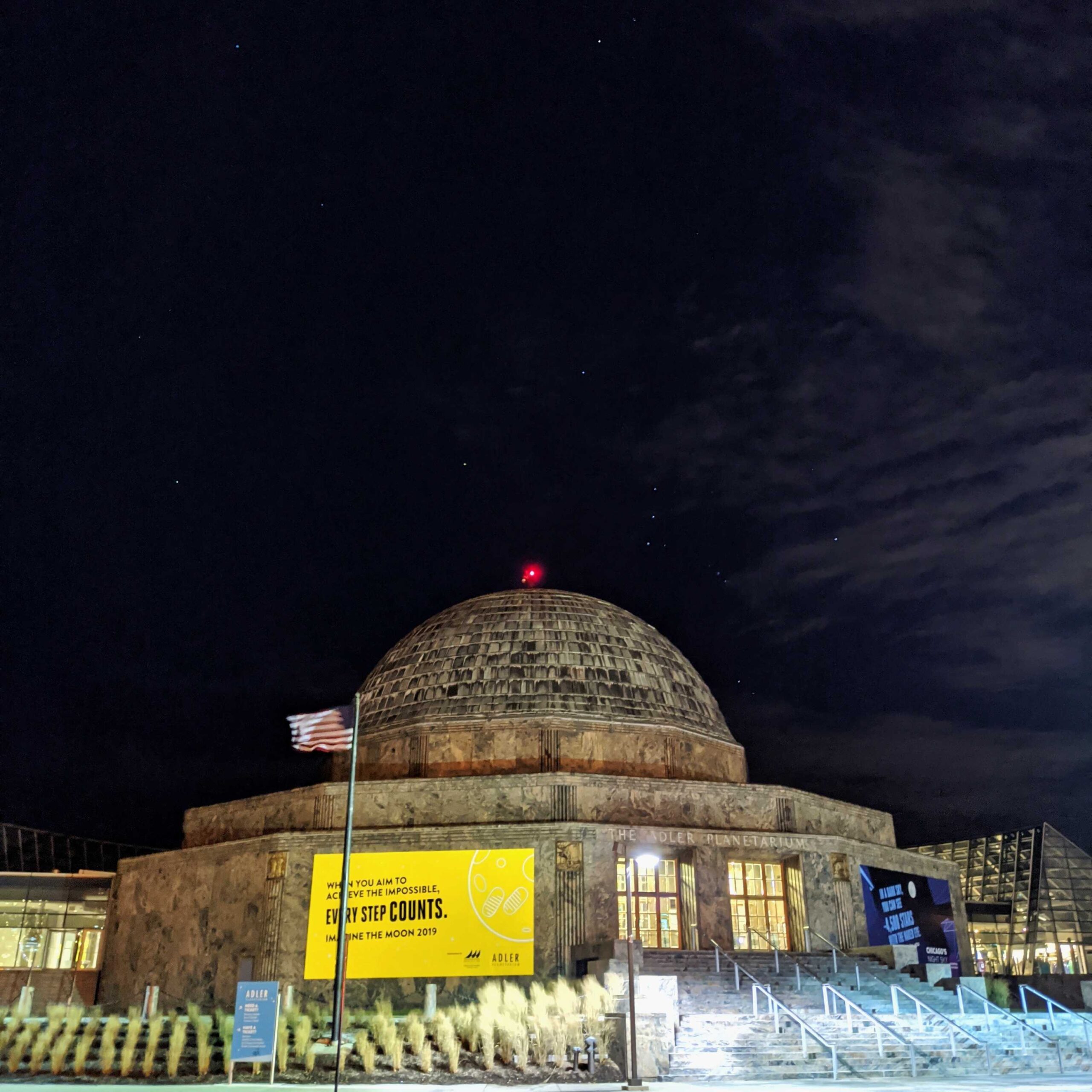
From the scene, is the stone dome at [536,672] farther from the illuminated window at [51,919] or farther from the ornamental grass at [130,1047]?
the ornamental grass at [130,1047]

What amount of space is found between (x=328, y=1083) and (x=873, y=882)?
13.5 meters

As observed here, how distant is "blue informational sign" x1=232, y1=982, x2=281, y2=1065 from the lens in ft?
36.5

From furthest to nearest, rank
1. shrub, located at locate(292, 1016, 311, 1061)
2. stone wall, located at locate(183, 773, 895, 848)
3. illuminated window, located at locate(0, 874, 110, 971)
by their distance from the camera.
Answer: illuminated window, located at locate(0, 874, 110, 971) < stone wall, located at locate(183, 773, 895, 848) < shrub, located at locate(292, 1016, 311, 1061)

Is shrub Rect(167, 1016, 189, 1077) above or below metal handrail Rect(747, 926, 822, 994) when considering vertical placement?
below

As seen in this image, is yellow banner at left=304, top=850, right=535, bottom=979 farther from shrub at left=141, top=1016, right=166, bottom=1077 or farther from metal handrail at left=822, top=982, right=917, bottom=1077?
metal handrail at left=822, top=982, right=917, bottom=1077

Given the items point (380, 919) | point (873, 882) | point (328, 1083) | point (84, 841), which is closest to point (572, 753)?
point (380, 919)

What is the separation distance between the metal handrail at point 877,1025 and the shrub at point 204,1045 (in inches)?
325

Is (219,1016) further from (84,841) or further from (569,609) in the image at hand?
(84,841)

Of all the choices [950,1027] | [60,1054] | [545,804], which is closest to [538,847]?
[545,804]

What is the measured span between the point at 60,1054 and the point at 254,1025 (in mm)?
3617

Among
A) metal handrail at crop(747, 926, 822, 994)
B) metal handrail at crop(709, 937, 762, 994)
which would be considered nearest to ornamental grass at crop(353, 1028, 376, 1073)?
metal handrail at crop(709, 937, 762, 994)

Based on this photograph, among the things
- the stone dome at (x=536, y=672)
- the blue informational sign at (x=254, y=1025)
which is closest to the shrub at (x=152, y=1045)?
the blue informational sign at (x=254, y=1025)

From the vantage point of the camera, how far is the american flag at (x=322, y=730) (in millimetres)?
15250

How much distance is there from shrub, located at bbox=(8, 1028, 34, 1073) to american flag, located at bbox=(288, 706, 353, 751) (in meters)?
5.23
